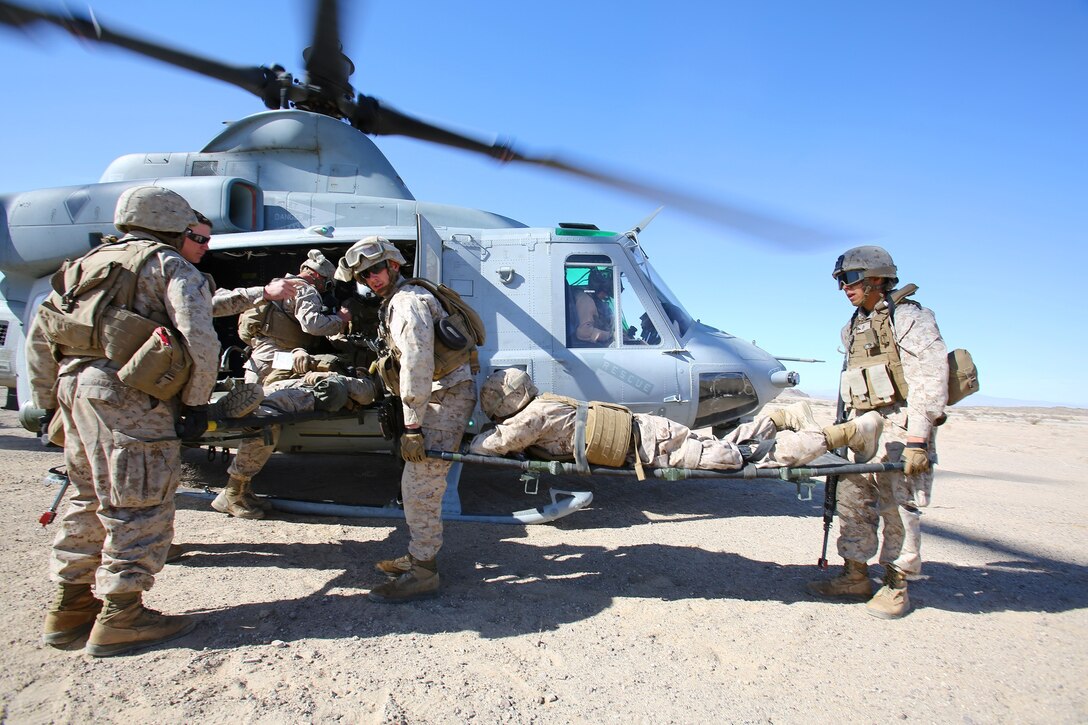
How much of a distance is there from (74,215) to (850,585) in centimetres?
666

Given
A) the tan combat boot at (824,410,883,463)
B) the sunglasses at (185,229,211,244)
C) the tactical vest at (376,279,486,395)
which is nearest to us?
the sunglasses at (185,229,211,244)

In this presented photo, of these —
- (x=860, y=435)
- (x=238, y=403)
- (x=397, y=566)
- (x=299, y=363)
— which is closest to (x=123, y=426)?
(x=238, y=403)

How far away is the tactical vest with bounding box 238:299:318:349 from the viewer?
4574 millimetres

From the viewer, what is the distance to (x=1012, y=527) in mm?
5180

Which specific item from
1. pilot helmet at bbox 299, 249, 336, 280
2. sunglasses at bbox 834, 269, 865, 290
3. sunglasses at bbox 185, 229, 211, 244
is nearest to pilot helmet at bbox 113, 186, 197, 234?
sunglasses at bbox 185, 229, 211, 244

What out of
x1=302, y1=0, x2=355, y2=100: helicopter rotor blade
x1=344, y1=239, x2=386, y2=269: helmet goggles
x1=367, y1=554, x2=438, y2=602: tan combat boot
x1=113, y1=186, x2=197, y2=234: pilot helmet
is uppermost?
x1=302, y1=0, x2=355, y2=100: helicopter rotor blade

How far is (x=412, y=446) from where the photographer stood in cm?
317

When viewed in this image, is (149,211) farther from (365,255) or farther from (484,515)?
(484,515)

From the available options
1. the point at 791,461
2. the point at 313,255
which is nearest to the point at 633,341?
the point at 791,461

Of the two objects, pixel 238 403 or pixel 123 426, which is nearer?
pixel 123 426

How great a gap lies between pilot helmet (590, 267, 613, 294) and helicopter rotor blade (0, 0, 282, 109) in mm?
3512

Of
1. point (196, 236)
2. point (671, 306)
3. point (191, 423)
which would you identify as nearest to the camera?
point (191, 423)

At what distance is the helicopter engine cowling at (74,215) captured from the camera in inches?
207

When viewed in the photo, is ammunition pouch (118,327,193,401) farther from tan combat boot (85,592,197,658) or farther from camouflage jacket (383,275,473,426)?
camouflage jacket (383,275,473,426)
